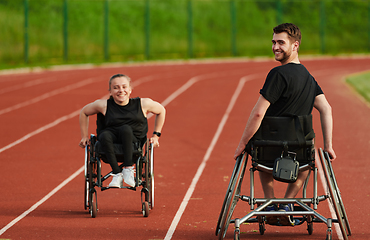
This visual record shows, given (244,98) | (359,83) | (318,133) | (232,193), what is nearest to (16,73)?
(244,98)

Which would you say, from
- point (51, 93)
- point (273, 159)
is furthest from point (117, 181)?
point (51, 93)

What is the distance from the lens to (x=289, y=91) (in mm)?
4816

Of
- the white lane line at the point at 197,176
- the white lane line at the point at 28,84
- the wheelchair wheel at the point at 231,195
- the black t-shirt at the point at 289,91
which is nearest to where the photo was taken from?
the black t-shirt at the point at 289,91

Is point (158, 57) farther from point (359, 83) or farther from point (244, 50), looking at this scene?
point (359, 83)

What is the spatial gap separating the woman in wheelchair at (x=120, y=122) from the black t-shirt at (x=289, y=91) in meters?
1.72

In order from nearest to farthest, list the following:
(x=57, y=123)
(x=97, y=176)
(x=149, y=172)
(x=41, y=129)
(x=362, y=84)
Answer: (x=97, y=176), (x=149, y=172), (x=41, y=129), (x=57, y=123), (x=362, y=84)

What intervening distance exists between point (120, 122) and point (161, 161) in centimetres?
333

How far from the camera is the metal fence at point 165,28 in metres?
29.6

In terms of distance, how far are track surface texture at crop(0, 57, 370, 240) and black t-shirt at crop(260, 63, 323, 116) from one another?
1288 mm

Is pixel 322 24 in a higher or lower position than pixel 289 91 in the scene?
higher

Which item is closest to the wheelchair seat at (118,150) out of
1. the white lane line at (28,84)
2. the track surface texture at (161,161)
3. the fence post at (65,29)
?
the track surface texture at (161,161)

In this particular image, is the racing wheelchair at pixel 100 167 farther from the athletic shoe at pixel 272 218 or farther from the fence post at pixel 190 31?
the fence post at pixel 190 31

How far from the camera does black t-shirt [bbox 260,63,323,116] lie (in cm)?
477

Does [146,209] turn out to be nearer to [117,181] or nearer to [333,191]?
[117,181]
